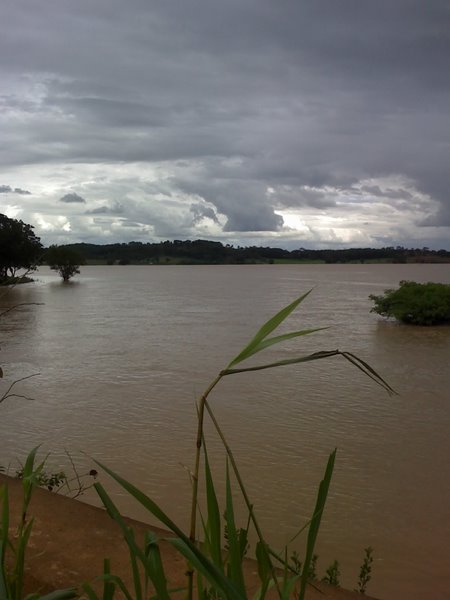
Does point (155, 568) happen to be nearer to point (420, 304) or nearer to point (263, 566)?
point (263, 566)

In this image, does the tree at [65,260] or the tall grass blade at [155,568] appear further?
the tree at [65,260]

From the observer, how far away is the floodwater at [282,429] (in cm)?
585

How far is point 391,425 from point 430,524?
11.6 feet

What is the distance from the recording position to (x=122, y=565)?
10.2 feet

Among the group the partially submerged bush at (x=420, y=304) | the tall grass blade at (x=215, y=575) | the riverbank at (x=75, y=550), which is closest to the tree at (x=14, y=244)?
the partially submerged bush at (x=420, y=304)

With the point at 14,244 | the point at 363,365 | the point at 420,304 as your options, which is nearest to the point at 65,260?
the point at 14,244

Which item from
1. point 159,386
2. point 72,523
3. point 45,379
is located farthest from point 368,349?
point 72,523

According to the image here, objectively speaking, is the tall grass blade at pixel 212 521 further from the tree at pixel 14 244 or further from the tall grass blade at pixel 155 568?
the tree at pixel 14 244

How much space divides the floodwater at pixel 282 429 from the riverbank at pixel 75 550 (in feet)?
2.59

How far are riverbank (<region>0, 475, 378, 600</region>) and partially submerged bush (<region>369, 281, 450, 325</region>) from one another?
19360 millimetres

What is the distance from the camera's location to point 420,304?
21.8m

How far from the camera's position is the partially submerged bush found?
2172cm

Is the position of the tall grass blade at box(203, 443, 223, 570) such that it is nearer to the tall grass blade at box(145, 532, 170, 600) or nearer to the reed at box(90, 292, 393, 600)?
the reed at box(90, 292, 393, 600)

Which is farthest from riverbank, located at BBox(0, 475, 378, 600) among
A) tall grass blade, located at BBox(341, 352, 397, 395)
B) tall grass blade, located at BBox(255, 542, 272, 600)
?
tall grass blade, located at BBox(341, 352, 397, 395)
